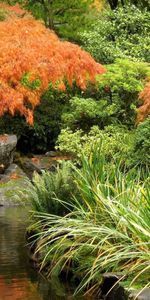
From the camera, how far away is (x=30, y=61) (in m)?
19.4

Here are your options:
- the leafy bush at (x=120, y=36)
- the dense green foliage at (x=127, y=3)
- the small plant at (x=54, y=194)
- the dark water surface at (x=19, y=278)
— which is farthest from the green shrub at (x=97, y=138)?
the dense green foliage at (x=127, y=3)

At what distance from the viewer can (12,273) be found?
8.99 metres

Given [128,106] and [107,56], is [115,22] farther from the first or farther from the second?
[128,106]

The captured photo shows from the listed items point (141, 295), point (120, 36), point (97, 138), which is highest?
point (141, 295)

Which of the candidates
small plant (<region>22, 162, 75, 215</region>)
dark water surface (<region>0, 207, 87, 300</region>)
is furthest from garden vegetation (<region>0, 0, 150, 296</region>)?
dark water surface (<region>0, 207, 87, 300</region>)

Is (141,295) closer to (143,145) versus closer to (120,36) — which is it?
(143,145)

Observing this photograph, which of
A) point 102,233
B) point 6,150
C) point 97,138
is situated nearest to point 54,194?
point 102,233

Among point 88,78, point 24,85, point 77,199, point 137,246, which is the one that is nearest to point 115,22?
point 88,78

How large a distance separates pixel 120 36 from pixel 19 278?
16.2 m

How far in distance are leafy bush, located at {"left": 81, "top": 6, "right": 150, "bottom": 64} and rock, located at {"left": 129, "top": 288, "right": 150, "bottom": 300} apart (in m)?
16.5

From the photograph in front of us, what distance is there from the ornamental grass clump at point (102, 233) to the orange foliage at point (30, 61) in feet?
31.7

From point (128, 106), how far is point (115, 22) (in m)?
4.53

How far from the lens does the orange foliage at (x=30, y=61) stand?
19.3m

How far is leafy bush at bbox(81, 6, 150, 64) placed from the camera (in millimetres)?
23062
